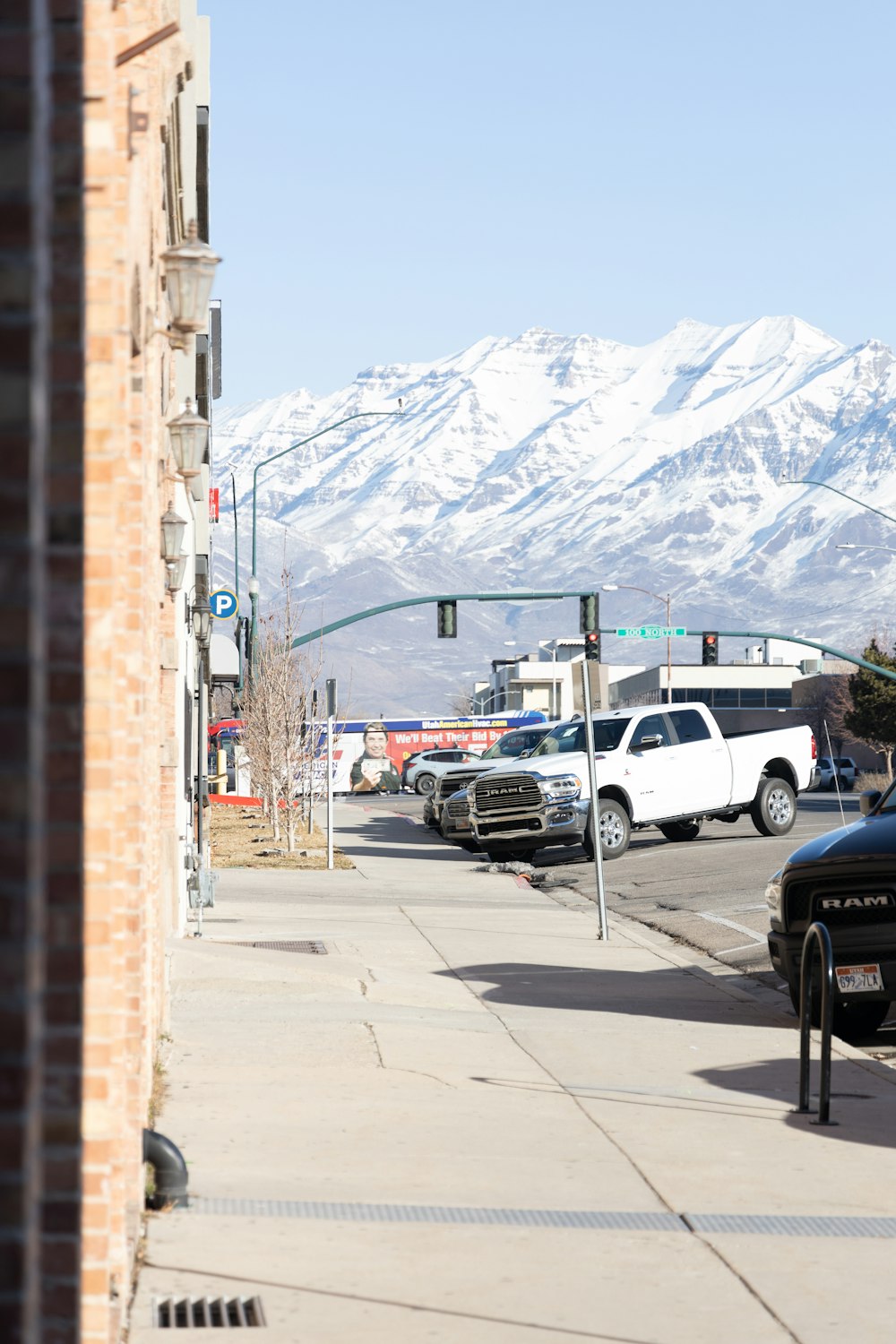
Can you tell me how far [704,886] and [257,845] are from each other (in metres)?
13.1

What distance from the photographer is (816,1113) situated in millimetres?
8922

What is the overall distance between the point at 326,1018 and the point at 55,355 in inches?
358

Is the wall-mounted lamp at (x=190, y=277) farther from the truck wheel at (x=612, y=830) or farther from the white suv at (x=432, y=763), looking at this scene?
the white suv at (x=432, y=763)

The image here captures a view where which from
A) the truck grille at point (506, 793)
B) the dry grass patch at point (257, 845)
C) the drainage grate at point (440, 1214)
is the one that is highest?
the truck grille at point (506, 793)

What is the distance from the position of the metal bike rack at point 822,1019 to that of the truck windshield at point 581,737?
61.9 ft

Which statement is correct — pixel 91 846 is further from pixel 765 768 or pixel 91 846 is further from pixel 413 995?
pixel 765 768

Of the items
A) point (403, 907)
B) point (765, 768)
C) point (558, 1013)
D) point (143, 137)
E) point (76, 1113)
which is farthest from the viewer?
point (765, 768)

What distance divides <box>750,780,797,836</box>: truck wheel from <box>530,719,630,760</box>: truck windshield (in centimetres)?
279

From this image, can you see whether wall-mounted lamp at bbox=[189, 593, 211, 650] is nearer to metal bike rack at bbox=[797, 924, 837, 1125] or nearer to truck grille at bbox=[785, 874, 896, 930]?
truck grille at bbox=[785, 874, 896, 930]

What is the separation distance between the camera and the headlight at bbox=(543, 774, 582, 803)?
2673 centimetres

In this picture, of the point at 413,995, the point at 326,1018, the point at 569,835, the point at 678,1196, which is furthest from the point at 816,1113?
the point at 569,835

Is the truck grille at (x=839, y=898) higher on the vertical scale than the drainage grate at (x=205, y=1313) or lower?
higher

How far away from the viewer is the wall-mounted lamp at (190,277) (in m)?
7.49

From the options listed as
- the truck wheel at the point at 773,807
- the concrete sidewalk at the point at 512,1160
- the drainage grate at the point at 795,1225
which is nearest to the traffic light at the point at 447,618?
the truck wheel at the point at 773,807
